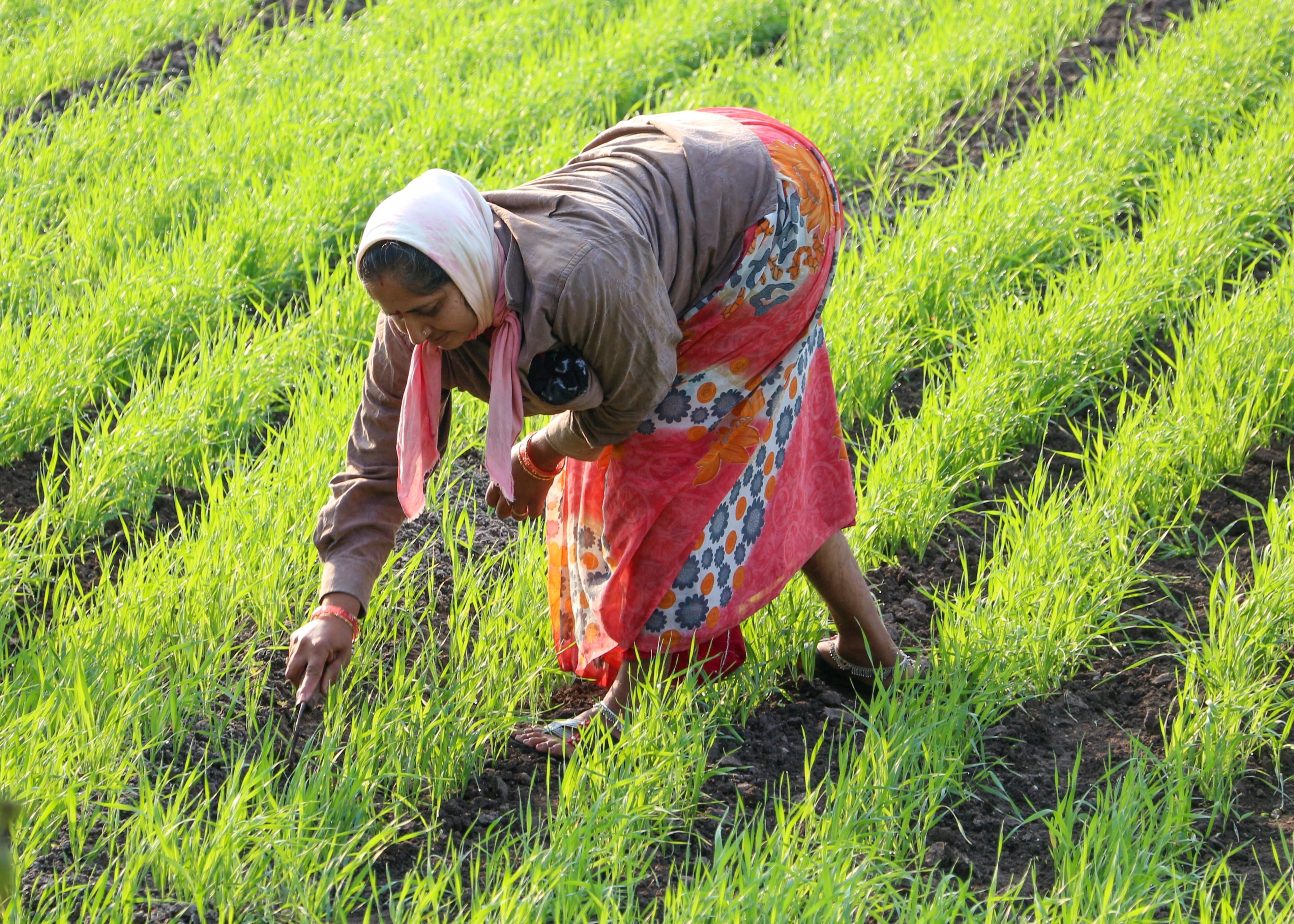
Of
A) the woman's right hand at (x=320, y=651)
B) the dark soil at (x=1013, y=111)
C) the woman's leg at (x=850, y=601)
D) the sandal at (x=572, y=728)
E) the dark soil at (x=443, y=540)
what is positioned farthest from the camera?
the dark soil at (x=1013, y=111)

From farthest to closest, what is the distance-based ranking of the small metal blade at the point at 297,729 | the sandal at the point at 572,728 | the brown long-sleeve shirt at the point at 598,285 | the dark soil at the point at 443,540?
the dark soil at the point at 443,540
the sandal at the point at 572,728
the small metal blade at the point at 297,729
the brown long-sleeve shirt at the point at 598,285

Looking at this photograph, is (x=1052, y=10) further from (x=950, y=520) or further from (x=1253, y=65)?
(x=950, y=520)

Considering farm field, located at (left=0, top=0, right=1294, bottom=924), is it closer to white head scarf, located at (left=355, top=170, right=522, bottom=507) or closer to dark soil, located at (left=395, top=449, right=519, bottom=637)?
dark soil, located at (left=395, top=449, right=519, bottom=637)

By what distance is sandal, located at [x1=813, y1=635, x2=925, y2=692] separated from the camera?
8.62ft

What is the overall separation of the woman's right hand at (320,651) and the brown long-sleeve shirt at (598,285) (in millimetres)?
54

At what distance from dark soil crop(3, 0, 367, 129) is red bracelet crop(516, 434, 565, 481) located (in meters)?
3.13

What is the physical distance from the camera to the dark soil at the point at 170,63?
16.2 feet

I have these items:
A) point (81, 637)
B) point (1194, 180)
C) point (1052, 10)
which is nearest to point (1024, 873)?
point (81, 637)

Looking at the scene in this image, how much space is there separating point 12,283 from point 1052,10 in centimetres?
425

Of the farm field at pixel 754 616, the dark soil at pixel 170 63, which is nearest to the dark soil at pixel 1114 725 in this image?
the farm field at pixel 754 616

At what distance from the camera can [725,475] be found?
Result: 2.33 metres

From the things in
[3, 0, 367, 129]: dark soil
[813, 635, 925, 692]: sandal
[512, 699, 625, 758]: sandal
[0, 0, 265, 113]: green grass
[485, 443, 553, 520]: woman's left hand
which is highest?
[0, 0, 265, 113]: green grass

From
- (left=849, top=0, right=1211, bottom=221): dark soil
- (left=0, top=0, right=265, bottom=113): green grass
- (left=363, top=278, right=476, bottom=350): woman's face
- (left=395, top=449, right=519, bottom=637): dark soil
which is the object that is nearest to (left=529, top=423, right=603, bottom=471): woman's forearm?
(left=363, top=278, right=476, bottom=350): woman's face

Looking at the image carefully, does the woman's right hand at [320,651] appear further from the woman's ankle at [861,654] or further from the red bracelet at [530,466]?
the woman's ankle at [861,654]
